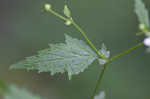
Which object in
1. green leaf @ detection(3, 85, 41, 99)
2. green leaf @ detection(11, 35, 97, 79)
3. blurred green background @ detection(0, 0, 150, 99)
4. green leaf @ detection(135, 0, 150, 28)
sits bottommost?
green leaf @ detection(11, 35, 97, 79)

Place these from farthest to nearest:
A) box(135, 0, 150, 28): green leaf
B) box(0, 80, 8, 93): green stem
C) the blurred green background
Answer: the blurred green background → box(0, 80, 8, 93): green stem → box(135, 0, 150, 28): green leaf

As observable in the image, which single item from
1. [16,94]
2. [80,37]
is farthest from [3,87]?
[80,37]

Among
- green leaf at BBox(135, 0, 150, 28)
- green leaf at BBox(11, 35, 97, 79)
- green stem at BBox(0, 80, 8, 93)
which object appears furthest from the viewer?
green stem at BBox(0, 80, 8, 93)

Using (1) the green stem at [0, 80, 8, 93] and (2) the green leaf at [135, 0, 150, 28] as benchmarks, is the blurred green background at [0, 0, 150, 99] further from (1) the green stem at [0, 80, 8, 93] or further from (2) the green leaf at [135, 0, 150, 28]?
(2) the green leaf at [135, 0, 150, 28]

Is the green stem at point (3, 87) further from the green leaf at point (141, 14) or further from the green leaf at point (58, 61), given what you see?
the green leaf at point (141, 14)

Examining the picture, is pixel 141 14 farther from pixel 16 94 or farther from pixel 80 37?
pixel 80 37

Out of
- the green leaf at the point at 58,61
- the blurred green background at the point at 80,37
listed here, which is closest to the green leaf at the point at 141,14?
the green leaf at the point at 58,61

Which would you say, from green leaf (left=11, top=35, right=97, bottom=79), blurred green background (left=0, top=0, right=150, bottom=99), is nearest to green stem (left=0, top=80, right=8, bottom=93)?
green leaf (left=11, top=35, right=97, bottom=79)

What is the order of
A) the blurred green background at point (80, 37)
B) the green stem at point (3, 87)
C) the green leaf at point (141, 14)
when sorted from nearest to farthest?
1. the green leaf at point (141, 14)
2. the green stem at point (3, 87)
3. the blurred green background at point (80, 37)
